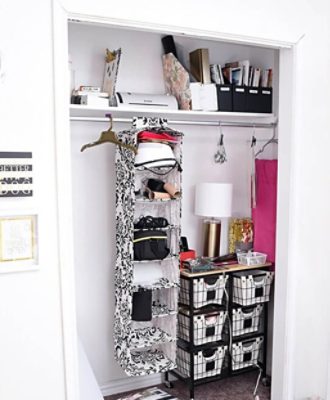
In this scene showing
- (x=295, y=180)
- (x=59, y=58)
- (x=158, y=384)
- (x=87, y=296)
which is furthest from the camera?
(x=158, y=384)

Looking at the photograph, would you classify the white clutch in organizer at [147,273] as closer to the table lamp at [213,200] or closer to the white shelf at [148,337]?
the white shelf at [148,337]

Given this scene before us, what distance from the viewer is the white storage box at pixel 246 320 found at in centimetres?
331

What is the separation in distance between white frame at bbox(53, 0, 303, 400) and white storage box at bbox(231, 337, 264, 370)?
0.46 m

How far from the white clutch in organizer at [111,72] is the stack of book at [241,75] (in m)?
0.75

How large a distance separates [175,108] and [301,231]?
3.69ft

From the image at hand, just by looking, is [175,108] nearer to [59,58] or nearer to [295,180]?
[295,180]

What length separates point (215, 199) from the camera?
10.6 ft

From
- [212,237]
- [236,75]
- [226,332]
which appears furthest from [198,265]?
[236,75]

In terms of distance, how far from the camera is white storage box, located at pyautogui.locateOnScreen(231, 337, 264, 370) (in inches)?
131

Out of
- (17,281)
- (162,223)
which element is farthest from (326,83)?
(17,281)

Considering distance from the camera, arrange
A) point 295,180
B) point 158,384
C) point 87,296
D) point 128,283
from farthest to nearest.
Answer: point 158,384, point 87,296, point 128,283, point 295,180

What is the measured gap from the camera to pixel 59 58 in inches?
79.7

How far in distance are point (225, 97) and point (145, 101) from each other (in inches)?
24.7

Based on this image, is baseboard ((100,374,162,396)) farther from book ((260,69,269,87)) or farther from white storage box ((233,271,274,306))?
book ((260,69,269,87))
